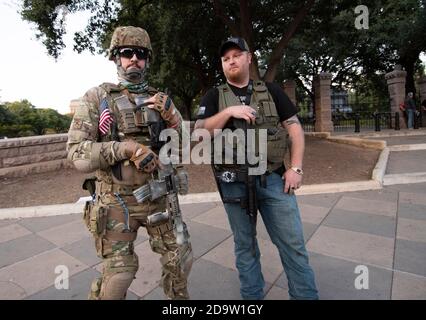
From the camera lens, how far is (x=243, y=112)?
7.08ft

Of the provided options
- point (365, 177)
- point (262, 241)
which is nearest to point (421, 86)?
point (365, 177)

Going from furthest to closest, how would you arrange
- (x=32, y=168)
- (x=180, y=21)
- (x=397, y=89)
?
(x=397, y=89) → (x=180, y=21) → (x=32, y=168)

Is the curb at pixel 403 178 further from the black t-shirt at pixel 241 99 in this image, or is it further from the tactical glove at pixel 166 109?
the tactical glove at pixel 166 109

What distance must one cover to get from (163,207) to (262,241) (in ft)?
6.69

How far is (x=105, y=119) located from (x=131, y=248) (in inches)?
36.2

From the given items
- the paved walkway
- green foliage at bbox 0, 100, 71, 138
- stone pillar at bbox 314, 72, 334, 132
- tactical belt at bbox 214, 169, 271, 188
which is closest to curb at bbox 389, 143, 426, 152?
the paved walkway

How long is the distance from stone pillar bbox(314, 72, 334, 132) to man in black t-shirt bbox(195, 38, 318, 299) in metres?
14.8

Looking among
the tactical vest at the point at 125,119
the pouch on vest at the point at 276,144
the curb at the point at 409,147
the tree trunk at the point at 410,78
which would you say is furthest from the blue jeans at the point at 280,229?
the tree trunk at the point at 410,78

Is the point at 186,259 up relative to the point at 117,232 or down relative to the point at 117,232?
down

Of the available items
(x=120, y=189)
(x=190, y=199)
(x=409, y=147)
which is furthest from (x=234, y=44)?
(x=409, y=147)

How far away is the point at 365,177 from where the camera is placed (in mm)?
6840

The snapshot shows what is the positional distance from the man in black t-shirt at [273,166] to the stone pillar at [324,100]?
48.7ft

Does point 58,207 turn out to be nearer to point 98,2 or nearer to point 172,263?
point 172,263

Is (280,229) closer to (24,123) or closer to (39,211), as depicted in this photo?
(39,211)
